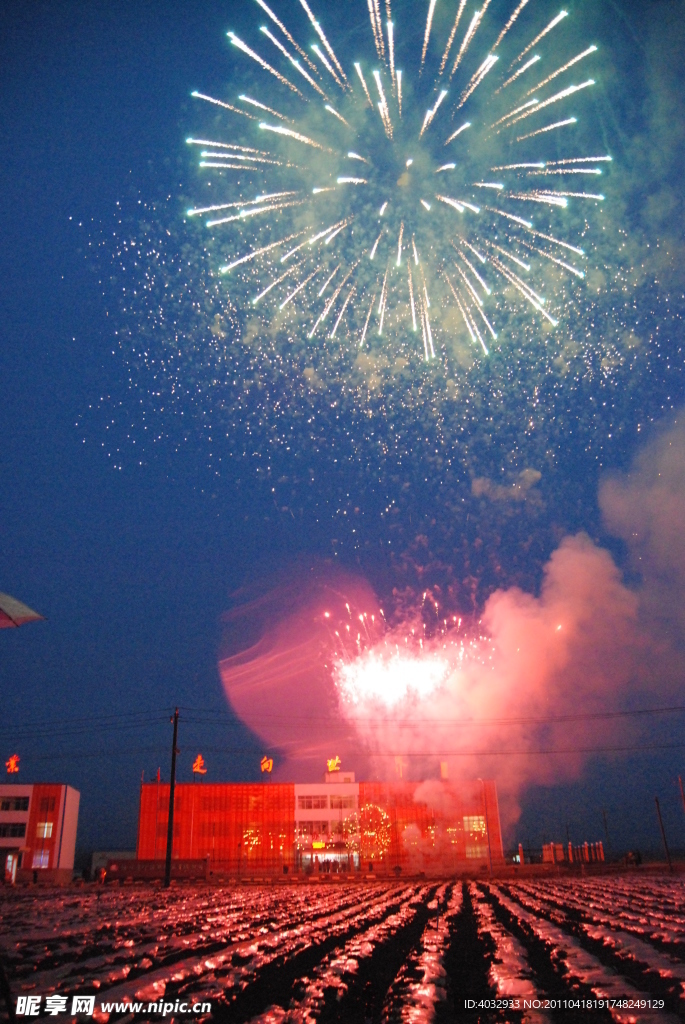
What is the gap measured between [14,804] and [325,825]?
33.2m

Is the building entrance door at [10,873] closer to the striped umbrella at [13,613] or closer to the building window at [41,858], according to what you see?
the building window at [41,858]

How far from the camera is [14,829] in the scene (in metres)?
75.0

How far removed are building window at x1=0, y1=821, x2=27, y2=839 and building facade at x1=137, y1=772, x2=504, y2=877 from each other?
11535 millimetres

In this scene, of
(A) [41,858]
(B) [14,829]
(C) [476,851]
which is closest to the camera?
(A) [41,858]

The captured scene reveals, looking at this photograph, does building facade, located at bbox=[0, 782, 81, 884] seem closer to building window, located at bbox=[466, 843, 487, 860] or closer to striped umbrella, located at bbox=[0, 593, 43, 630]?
building window, located at bbox=[466, 843, 487, 860]

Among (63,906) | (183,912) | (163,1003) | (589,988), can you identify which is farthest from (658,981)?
(63,906)

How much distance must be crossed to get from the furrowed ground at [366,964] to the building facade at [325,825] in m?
66.8

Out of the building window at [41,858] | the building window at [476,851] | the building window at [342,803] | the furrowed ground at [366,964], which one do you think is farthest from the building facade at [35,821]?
the furrowed ground at [366,964]

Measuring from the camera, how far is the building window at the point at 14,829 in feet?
245

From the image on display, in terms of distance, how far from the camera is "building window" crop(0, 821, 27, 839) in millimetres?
74812

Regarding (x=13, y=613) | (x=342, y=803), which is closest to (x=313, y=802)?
(x=342, y=803)

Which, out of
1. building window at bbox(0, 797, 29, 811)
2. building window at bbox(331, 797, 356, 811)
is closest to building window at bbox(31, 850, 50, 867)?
building window at bbox(0, 797, 29, 811)

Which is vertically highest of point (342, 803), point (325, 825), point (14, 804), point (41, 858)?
point (14, 804)

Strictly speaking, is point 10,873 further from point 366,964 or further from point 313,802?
point 366,964
